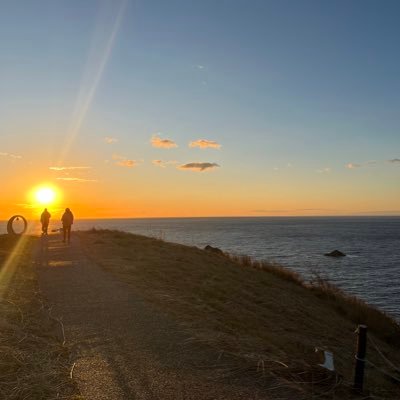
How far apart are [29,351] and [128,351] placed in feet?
4.98

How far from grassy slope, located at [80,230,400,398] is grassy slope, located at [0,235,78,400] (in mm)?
2501

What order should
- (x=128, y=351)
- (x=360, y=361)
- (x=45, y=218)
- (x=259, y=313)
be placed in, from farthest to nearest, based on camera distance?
(x=45, y=218) → (x=259, y=313) → (x=128, y=351) → (x=360, y=361)

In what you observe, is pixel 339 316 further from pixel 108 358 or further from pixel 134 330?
pixel 108 358

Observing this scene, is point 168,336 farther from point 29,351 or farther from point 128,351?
point 29,351

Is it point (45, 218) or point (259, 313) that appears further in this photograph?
point (45, 218)

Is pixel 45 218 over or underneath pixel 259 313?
over

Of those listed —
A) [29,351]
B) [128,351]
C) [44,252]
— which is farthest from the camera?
[44,252]

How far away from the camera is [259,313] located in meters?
13.6

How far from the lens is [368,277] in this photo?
35000 millimetres

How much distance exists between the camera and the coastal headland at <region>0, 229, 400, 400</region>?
6152mm

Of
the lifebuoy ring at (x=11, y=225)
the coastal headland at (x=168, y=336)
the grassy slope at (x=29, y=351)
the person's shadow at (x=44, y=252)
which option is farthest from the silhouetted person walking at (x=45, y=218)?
the grassy slope at (x=29, y=351)

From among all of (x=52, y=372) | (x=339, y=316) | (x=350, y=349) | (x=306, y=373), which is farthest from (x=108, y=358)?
(x=339, y=316)

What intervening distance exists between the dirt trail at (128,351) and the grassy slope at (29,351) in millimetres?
263

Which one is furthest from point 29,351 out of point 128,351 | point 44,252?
point 44,252
